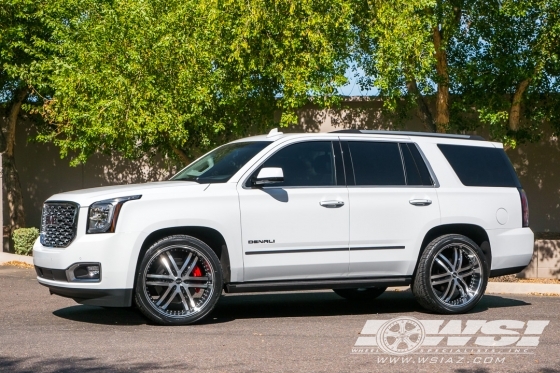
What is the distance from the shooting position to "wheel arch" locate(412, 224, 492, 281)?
10.7 m

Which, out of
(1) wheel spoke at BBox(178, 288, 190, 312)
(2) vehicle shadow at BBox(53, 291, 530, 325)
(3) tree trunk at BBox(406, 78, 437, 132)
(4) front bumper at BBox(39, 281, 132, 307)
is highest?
(3) tree trunk at BBox(406, 78, 437, 132)

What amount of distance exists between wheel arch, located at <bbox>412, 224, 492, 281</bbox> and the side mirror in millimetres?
1975

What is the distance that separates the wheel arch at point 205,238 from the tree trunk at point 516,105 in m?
10.2

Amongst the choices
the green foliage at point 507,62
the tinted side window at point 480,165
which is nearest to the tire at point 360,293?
the tinted side window at point 480,165

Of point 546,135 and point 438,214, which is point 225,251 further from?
point 546,135

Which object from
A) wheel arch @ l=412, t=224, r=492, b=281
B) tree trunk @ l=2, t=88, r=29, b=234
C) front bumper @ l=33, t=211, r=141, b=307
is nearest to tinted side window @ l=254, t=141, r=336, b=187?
wheel arch @ l=412, t=224, r=492, b=281

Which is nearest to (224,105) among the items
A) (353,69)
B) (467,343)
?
(353,69)

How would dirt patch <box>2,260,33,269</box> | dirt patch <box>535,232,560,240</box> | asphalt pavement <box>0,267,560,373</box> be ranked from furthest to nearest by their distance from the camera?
dirt patch <box>535,232,560,240</box>
dirt patch <box>2,260,33,269</box>
asphalt pavement <box>0,267,560,373</box>

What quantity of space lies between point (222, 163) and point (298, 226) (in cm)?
113

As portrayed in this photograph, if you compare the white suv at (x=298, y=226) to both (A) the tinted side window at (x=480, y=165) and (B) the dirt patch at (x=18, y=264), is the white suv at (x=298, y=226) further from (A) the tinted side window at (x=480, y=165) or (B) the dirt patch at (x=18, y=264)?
(B) the dirt patch at (x=18, y=264)

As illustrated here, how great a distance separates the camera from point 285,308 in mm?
11391

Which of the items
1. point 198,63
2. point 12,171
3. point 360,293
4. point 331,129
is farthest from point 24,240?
point 360,293

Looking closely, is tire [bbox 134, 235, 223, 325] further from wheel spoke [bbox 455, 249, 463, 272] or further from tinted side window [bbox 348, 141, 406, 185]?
wheel spoke [bbox 455, 249, 463, 272]

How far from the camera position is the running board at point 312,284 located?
9828mm
